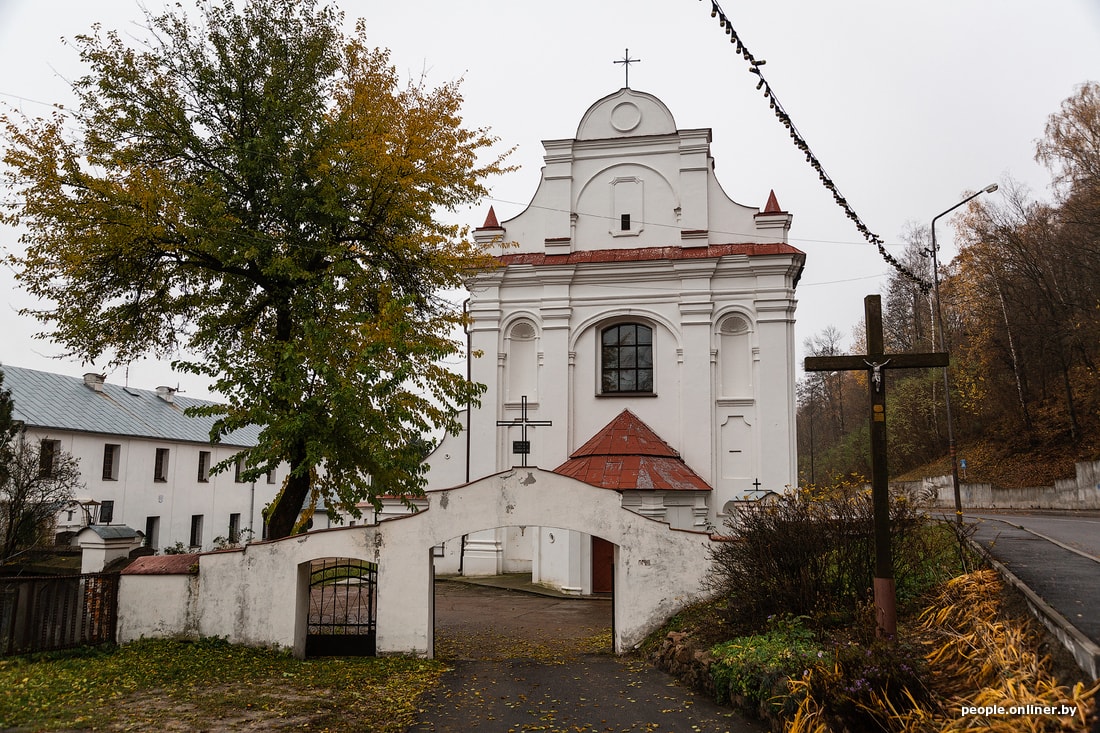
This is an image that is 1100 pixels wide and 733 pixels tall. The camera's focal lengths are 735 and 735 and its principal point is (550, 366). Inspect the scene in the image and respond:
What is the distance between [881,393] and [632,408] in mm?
12648

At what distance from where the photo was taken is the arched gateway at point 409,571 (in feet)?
37.2

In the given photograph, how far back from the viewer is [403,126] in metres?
13.6

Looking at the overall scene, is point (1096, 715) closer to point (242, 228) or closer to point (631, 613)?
point (631, 613)

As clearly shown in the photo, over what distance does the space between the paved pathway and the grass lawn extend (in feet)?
1.85

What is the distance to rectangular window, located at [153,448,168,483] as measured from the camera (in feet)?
103

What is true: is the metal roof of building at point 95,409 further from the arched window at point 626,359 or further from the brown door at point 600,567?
the brown door at point 600,567

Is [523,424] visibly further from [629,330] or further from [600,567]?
[600,567]

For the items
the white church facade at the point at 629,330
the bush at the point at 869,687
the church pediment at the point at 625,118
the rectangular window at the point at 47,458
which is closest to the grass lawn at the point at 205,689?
the bush at the point at 869,687

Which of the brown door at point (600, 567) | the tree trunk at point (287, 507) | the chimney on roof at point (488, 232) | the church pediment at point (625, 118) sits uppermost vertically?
the church pediment at point (625, 118)

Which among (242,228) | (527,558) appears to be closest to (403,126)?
(242,228)

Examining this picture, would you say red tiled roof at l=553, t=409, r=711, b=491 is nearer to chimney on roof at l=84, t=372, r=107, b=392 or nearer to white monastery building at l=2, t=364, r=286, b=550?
white monastery building at l=2, t=364, r=286, b=550

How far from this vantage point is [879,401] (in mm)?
8273

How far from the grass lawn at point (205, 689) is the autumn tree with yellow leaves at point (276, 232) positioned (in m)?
2.63

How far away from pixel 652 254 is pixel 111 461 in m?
23.0
